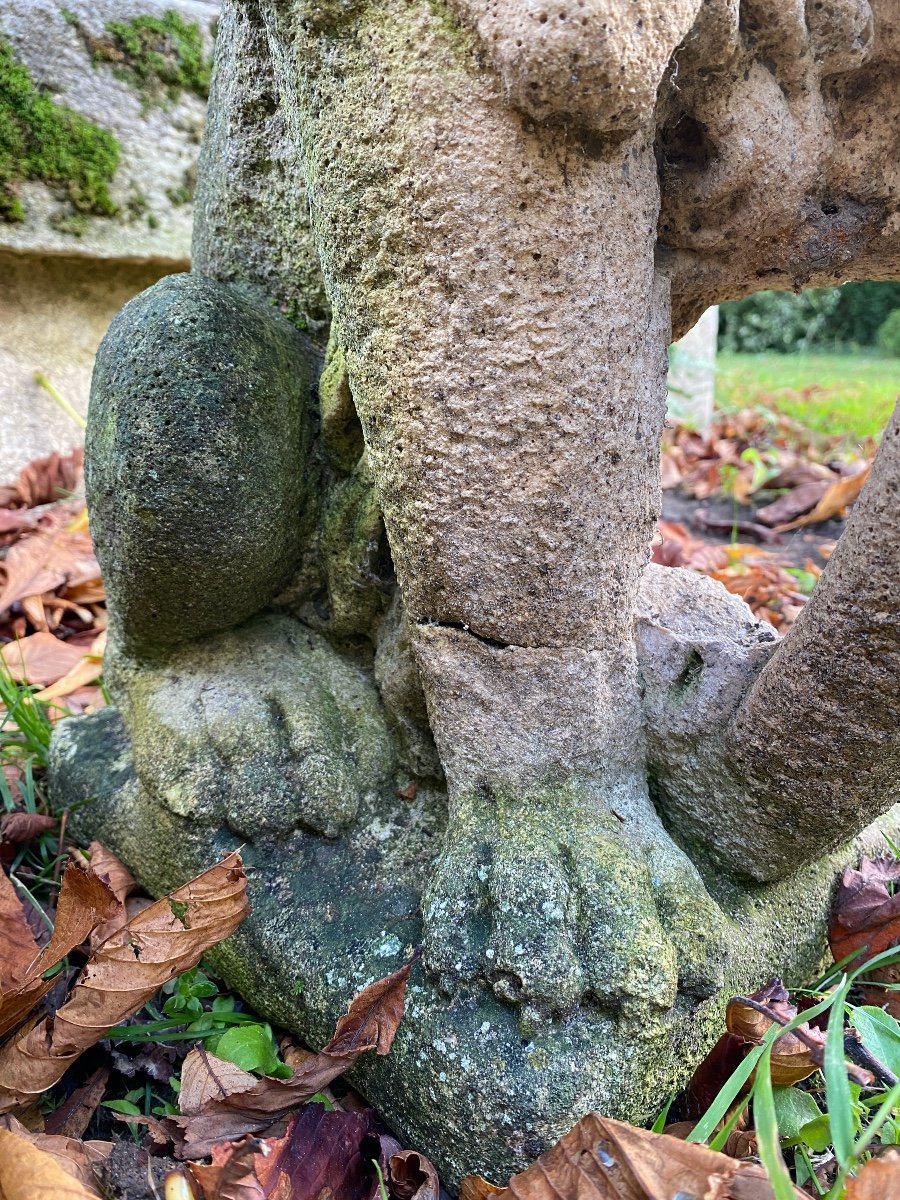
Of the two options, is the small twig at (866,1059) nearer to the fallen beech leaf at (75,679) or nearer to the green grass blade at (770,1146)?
the green grass blade at (770,1146)

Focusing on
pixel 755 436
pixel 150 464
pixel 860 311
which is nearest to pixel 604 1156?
pixel 150 464

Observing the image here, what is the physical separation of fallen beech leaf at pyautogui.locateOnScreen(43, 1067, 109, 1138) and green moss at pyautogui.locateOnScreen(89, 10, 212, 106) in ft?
6.85

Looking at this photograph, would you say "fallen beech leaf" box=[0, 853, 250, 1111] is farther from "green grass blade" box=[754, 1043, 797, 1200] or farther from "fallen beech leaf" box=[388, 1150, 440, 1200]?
"green grass blade" box=[754, 1043, 797, 1200]

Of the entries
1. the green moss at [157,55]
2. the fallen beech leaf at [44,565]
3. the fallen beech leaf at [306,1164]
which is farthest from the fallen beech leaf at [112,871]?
the green moss at [157,55]

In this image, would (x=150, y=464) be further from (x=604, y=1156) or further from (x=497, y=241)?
(x=604, y=1156)

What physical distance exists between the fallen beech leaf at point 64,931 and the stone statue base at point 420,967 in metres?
0.15

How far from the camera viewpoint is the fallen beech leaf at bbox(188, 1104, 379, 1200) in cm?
65

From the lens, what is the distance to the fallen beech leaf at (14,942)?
A: 2.92 ft

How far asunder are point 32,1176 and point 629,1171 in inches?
16.0

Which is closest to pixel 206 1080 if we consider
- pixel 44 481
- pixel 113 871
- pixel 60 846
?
pixel 113 871

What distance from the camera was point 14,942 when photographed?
913mm

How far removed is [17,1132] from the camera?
0.73 m

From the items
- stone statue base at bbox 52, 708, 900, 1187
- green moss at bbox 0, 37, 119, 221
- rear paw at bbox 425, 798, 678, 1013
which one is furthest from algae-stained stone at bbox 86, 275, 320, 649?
green moss at bbox 0, 37, 119, 221

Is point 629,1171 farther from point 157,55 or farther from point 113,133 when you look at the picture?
point 157,55
